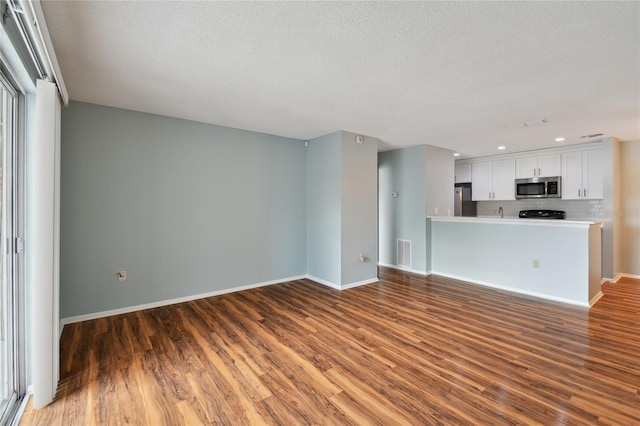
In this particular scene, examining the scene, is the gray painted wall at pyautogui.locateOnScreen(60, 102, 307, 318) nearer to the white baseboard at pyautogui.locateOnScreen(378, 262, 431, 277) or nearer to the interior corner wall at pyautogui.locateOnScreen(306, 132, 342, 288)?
the interior corner wall at pyautogui.locateOnScreen(306, 132, 342, 288)

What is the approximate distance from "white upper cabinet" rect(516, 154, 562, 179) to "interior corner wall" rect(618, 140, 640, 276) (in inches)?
36.0

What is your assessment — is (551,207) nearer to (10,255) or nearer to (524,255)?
(524,255)

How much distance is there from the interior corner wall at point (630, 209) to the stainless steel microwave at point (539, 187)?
924mm

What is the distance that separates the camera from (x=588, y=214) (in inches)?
225

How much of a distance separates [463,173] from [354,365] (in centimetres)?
623

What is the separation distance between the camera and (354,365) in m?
2.36

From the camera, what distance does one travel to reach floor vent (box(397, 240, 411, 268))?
18.5 feet

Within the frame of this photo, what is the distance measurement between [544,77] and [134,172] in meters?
4.42

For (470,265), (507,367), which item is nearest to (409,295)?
(470,265)

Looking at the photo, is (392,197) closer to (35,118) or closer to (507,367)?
(507,367)

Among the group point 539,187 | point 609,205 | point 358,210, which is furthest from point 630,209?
point 358,210

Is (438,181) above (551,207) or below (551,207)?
above

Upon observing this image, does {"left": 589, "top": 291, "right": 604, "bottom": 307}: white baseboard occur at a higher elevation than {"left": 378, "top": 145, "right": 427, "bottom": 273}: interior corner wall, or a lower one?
lower

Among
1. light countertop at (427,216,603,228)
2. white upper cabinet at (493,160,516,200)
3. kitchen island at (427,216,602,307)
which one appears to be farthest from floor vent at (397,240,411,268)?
white upper cabinet at (493,160,516,200)
